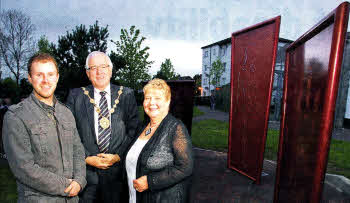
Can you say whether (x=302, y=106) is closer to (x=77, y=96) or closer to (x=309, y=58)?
(x=309, y=58)

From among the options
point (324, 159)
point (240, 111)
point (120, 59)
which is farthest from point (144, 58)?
point (324, 159)

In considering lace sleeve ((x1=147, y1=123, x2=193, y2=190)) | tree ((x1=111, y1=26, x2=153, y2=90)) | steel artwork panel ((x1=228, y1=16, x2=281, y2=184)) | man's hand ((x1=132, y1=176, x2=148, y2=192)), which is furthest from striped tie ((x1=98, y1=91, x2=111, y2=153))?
tree ((x1=111, y1=26, x2=153, y2=90))

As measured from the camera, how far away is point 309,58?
192 centimetres

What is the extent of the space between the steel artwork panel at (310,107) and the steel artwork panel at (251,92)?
5.71 ft

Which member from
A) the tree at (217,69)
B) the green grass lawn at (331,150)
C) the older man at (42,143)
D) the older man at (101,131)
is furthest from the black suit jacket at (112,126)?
the tree at (217,69)

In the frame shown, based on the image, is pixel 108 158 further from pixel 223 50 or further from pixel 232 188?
pixel 223 50

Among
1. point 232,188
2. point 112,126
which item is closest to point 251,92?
point 232,188

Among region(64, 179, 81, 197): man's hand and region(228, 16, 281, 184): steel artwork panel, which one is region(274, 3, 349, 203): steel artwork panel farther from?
region(64, 179, 81, 197): man's hand

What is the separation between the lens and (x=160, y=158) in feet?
6.63

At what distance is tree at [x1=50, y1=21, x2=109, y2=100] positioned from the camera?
12812mm

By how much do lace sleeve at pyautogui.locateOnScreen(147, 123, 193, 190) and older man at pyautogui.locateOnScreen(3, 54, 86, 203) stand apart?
796 millimetres

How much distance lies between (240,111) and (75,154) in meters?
3.78

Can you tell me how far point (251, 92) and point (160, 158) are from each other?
3.29 m

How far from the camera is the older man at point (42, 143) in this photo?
5.90 feet
